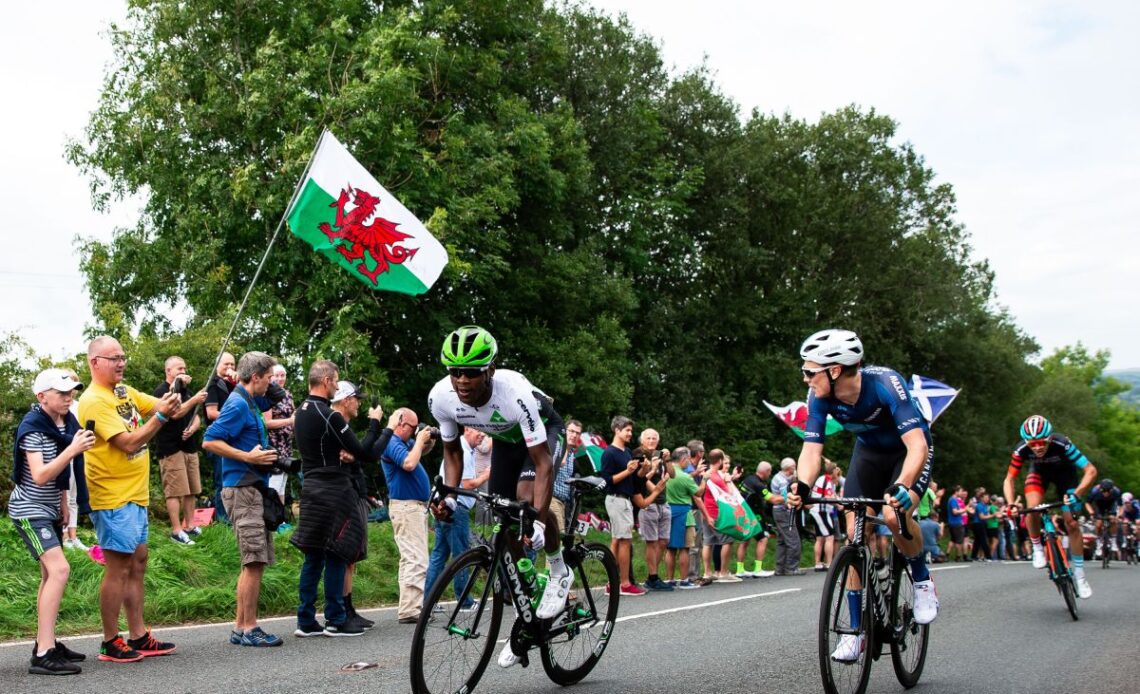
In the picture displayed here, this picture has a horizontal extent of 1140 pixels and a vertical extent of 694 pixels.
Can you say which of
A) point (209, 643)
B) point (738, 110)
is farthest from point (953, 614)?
point (738, 110)

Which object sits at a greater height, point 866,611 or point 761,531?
point 761,531

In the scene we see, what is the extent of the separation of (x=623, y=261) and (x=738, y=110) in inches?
339

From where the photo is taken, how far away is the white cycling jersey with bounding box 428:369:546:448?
6820mm

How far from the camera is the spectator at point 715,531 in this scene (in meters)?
17.8

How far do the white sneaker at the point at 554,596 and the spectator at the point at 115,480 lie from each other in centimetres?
300

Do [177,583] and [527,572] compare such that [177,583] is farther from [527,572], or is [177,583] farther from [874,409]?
→ [874,409]

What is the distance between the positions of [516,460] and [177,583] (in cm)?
609

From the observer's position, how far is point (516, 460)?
7316 millimetres

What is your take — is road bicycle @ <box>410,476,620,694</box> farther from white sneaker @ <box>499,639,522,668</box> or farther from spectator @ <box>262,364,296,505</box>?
spectator @ <box>262,364,296,505</box>

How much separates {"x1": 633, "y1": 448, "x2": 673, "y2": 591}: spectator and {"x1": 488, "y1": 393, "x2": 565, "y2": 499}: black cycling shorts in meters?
7.87

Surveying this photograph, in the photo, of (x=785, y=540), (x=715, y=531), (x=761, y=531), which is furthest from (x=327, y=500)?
(x=785, y=540)

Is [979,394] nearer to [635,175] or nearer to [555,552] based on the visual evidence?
[635,175]

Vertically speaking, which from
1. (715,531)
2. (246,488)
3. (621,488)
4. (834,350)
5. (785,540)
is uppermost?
(834,350)

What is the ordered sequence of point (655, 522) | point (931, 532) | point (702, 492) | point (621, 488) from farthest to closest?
point (931, 532)
point (702, 492)
point (655, 522)
point (621, 488)
